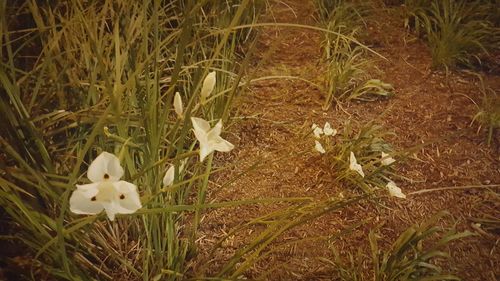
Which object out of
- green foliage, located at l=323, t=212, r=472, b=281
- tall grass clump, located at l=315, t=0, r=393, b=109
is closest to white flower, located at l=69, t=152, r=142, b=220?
green foliage, located at l=323, t=212, r=472, b=281

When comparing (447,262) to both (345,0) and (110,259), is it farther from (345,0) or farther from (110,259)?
(345,0)

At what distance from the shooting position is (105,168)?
593 millimetres

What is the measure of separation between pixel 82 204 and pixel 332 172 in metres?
0.92

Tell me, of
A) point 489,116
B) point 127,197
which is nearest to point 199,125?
point 127,197

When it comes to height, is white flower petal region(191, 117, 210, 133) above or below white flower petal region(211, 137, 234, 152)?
above

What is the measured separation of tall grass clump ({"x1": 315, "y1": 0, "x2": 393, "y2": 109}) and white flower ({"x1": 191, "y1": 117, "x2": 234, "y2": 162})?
940 mm

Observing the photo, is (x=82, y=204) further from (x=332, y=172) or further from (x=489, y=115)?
(x=489, y=115)

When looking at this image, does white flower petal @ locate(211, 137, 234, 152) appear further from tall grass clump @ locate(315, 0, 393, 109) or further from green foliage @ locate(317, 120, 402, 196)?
tall grass clump @ locate(315, 0, 393, 109)

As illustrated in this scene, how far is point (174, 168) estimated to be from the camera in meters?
0.80

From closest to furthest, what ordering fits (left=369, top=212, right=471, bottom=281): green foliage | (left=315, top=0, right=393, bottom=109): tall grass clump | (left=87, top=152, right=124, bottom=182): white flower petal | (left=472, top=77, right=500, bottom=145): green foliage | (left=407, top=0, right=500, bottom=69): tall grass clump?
(left=87, top=152, right=124, bottom=182): white flower petal, (left=369, top=212, right=471, bottom=281): green foliage, (left=472, top=77, right=500, bottom=145): green foliage, (left=315, top=0, right=393, bottom=109): tall grass clump, (left=407, top=0, right=500, bottom=69): tall grass clump

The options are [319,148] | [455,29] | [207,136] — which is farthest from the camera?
[455,29]

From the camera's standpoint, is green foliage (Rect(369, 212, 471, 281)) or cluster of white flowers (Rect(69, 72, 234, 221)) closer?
cluster of white flowers (Rect(69, 72, 234, 221))

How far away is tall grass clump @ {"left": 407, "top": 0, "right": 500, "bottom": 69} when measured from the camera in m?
1.81

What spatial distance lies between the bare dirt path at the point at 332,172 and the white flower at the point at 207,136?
0.27 meters
